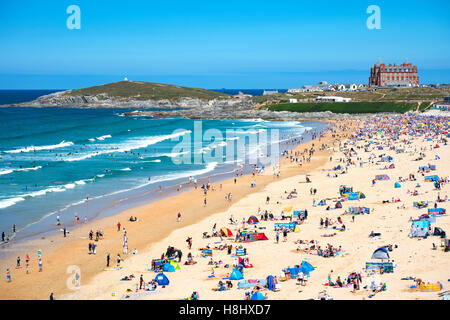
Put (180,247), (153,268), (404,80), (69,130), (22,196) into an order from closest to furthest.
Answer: (153,268)
(180,247)
(22,196)
(69,130)
(404,80)

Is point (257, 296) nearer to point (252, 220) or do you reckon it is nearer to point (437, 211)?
point (252, 220)

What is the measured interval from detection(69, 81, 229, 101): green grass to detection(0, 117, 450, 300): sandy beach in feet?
425

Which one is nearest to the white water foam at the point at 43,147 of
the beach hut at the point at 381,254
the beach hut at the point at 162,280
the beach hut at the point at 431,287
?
the beach hut at the point at 162,280

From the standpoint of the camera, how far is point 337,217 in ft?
83.3


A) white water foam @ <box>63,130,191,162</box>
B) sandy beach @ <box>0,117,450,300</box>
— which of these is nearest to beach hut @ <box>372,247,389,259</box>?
sandy beach @ <box>0,117,450,300</box>

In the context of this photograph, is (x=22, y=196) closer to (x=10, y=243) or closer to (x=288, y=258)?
(x=10, y=243)

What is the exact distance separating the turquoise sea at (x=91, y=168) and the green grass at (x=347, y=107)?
35.7 metres

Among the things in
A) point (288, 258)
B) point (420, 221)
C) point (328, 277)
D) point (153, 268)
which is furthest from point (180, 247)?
point (420, 221)

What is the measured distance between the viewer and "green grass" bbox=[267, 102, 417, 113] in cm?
10712

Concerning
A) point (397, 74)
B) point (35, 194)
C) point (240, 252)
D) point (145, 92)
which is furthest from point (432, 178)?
point (145, 92)

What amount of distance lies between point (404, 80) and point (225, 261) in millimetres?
148503
